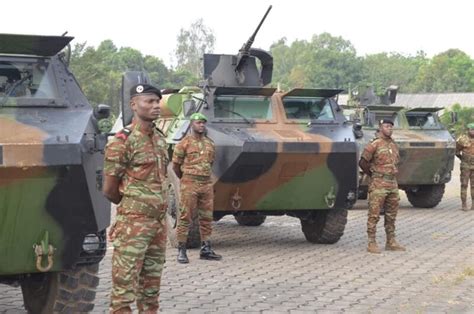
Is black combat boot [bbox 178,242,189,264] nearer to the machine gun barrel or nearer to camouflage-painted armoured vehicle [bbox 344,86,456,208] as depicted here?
the machine gun barrel

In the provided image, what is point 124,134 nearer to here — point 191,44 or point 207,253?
point 207,253

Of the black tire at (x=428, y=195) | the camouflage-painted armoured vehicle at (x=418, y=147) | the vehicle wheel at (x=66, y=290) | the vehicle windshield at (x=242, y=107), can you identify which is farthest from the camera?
the black tire at (x=428, y=195)

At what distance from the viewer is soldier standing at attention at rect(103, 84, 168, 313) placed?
15.4 ft

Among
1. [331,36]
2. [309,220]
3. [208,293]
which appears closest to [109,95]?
[309,220]

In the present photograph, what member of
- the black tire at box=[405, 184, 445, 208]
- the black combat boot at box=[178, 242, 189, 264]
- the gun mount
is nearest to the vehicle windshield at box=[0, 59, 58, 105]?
the black combat boot at box=[178, 242, 189, 264]

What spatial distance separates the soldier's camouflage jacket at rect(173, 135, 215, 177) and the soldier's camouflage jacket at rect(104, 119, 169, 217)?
144 inches

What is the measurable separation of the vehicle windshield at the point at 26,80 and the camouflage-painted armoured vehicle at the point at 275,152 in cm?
313

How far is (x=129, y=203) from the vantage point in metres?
4.74

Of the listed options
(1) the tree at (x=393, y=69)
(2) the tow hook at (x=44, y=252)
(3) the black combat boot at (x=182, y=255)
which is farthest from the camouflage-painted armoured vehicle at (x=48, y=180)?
(1) the tree at (x=393, y=69)

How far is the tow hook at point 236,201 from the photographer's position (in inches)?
359

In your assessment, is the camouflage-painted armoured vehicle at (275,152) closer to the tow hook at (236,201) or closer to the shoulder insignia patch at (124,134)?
the tow hook at (236,201)

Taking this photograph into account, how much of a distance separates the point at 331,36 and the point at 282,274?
363ft

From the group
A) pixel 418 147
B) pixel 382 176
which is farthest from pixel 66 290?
pixel 418 147

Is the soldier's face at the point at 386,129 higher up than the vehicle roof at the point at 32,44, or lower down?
lower down
